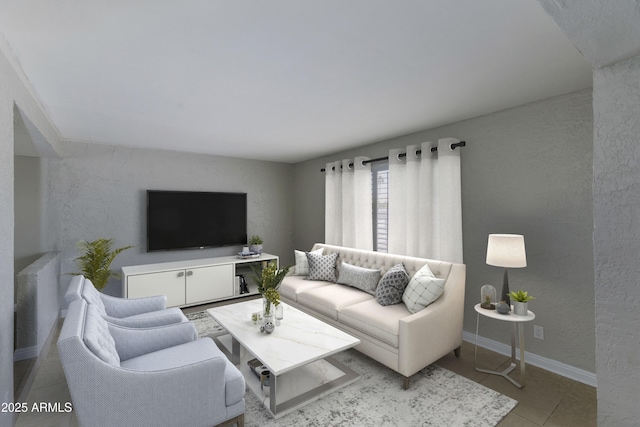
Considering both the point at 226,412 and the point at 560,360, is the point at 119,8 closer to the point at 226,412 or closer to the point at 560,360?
the point at 226,412

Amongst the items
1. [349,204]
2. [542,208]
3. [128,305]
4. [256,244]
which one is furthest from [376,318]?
[256,244]

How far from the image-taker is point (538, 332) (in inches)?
103

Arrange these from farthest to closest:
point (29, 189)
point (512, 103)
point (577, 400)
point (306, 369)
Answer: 1. point (29, 189)
2. point (512, 103)
3. point (306, 369)
4. point (577, 400)

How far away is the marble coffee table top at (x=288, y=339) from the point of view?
195 cm

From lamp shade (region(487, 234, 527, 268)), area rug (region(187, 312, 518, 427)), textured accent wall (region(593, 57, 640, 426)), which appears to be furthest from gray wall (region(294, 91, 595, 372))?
textured accent wall (region(593, 57, 640, 426))

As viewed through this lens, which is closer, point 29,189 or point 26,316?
point 26,316

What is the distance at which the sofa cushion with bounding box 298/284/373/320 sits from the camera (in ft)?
9.75

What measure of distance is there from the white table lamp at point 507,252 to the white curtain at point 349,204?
1776 millimetres

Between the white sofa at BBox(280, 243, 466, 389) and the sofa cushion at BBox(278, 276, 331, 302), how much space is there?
5 cm

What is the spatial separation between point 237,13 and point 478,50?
1.35 meters

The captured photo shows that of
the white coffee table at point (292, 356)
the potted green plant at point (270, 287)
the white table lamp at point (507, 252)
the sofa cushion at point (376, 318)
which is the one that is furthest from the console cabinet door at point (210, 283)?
the white table lamp at point (507, 252)

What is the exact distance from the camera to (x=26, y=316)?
2.57 m

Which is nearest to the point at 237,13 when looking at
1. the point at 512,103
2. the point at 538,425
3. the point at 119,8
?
the point at 119,8

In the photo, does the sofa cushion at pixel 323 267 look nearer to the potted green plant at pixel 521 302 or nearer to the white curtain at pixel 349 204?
the white curtain at pixel 349 204
